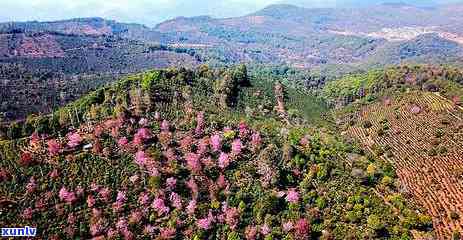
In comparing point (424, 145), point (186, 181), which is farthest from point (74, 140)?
point (424, 145)

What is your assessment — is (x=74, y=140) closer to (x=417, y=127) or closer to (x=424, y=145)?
(x=424, y=145)

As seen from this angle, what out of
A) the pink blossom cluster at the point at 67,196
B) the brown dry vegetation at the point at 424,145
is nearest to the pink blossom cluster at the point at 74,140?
the pink blossom cluster at the point at 67,196

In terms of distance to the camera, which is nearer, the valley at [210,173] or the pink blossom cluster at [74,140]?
the valley at [210,173]

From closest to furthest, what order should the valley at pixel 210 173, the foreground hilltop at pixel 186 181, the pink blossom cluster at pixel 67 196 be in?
the foreground hilltop at pixel 186 181, the valley at pixel 210 173, the pink blossom cluster at pixel 67 196

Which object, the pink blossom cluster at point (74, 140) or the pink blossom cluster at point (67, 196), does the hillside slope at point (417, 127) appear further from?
the pink blossom cluster at point (74, 140)

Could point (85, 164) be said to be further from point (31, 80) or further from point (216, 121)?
point (31, 80)

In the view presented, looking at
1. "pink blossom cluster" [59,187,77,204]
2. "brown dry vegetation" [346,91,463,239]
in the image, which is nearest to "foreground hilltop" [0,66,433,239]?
"pink blossom cluster" [59,187,77,204]

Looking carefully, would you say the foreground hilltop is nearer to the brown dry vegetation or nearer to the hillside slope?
the brown dry vegetation

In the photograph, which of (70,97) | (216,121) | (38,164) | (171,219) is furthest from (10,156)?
(70,97)
